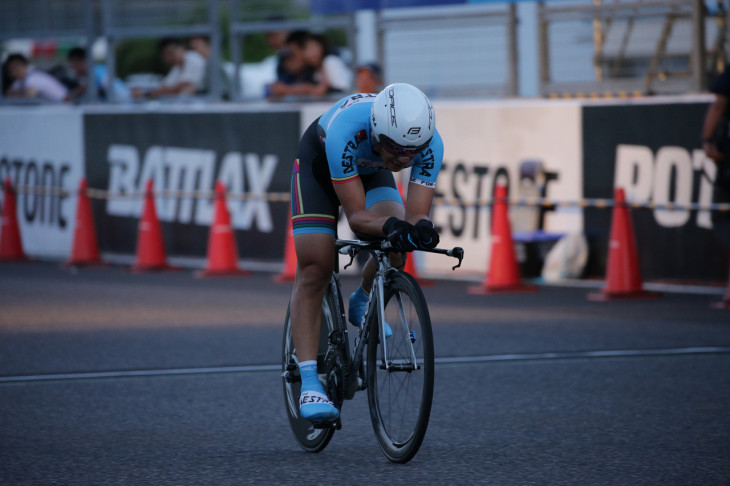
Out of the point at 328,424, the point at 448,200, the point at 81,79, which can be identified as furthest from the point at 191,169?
the point at 328,424

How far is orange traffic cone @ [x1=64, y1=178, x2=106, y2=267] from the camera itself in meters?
15.3

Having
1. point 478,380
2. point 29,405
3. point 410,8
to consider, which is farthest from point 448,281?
point 29,405

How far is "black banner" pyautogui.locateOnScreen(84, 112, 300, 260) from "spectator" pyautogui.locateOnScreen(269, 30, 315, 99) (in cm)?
76

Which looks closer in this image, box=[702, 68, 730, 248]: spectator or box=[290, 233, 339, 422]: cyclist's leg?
box=[290, 233, 339, 422]: cyclist's leg

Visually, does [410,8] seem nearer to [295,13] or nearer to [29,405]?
[295,13]

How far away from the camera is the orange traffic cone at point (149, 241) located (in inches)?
577

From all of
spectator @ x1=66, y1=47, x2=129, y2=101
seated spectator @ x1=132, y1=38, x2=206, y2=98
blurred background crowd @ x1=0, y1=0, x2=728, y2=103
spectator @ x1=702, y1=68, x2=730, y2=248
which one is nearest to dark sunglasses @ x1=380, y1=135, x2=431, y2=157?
spectator @ x1=702, y1=68, x2=730, y2=248

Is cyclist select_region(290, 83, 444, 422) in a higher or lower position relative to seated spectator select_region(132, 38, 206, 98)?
lower

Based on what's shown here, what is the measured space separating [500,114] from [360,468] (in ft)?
26.9

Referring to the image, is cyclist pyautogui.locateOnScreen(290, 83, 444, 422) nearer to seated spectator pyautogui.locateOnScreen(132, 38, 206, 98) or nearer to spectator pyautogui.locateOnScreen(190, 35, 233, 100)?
spectator pyautogui.locateOnScreen(190, 35, 233, 100)

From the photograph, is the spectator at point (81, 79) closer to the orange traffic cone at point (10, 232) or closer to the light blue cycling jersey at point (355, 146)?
the orange traffic cone at point (10, 232)

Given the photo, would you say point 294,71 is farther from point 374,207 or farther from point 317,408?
point 317,408

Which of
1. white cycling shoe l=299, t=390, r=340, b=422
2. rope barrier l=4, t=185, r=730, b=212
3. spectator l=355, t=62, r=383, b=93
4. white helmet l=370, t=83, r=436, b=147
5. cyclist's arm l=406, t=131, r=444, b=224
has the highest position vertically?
spectator l=355, t=62, r=383, b=93

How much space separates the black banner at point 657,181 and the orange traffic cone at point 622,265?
0.60 meters
